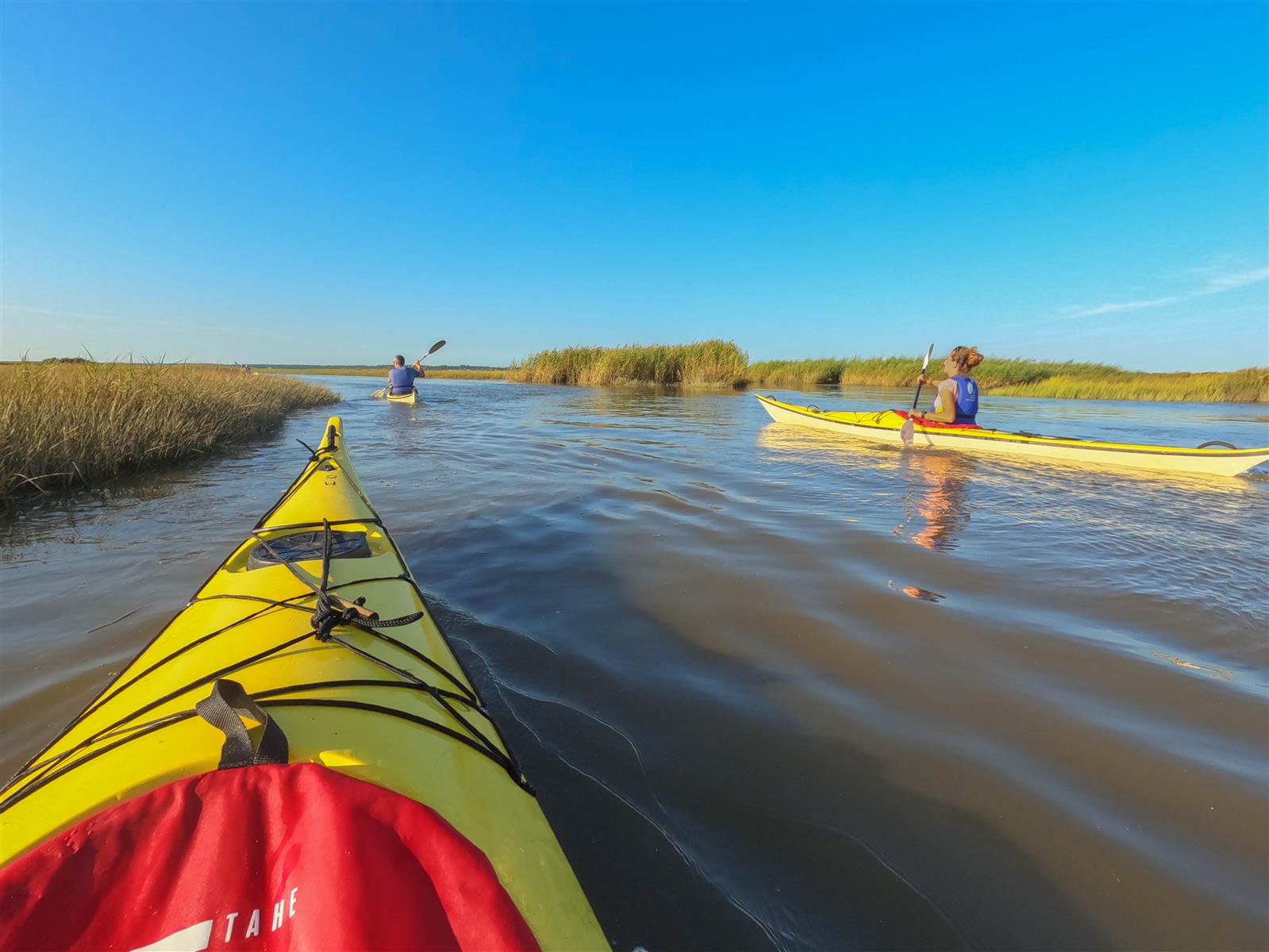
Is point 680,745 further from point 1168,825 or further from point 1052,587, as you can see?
point 1052,587

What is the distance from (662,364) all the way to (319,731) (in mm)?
29425

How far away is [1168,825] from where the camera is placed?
180 cm

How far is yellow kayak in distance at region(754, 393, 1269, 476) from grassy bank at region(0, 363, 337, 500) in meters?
11.2

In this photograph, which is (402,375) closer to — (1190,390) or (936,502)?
(936,502)

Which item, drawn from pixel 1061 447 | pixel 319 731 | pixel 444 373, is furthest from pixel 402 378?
pixel 444 373

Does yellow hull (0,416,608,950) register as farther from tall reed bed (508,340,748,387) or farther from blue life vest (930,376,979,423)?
tall reed bed (508,340,748,387)

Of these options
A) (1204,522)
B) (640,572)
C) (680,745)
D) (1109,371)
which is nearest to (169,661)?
(680,745)

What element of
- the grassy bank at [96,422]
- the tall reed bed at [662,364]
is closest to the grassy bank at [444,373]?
the tall reed bed at [662,364]

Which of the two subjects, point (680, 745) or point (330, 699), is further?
point (680, 745)

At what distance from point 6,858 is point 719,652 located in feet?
8.16

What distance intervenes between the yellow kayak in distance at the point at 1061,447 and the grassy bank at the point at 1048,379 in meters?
19.0

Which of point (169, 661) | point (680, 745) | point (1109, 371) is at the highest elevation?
point (1109, 371)

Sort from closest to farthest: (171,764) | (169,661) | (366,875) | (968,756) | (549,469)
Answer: (366,875) → (171,764) → (169,661) → (968,756) → (549,469)

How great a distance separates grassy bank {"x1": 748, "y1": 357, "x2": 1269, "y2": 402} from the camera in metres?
21.9
